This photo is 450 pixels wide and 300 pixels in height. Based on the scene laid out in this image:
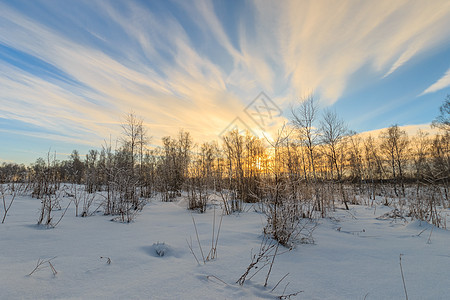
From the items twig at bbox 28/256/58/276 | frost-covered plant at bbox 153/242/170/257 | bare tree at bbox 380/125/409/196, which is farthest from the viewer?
bare tree at bbox 380/125/409/196

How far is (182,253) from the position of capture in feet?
7.73

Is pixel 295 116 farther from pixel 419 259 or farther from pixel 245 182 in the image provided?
pixel 419 259

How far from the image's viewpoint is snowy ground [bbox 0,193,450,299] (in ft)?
4.89

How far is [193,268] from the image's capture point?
6.37 ft

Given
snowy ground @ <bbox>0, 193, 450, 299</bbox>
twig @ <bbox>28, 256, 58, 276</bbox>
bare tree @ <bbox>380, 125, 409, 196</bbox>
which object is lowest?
snowy ground @ <bbox>0, 193, 450, 299</bbox>

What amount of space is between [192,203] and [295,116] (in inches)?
206

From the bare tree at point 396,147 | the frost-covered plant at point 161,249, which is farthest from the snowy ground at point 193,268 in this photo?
the bare tree at point 396,147

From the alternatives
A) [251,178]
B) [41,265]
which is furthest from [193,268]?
[251,178]

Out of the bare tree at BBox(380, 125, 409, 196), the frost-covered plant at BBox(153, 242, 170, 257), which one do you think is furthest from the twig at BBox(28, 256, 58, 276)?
the bare tree at BBox(380, 125, 409, 196)

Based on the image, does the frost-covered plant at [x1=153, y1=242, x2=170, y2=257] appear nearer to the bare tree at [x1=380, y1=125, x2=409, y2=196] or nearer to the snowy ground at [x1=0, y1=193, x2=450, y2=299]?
the snowy ground at [x1=0, y1=193, x2=450, y2=299]

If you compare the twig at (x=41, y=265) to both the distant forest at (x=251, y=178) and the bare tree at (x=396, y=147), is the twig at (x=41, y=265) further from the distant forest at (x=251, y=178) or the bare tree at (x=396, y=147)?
the bare tree at (x=396, y=147)

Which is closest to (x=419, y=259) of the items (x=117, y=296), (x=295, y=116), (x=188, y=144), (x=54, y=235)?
(x=117, y=296)

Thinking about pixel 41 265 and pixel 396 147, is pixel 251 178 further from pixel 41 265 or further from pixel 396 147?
pixel 396 147

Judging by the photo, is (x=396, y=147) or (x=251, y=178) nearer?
(x=251, y=178)
